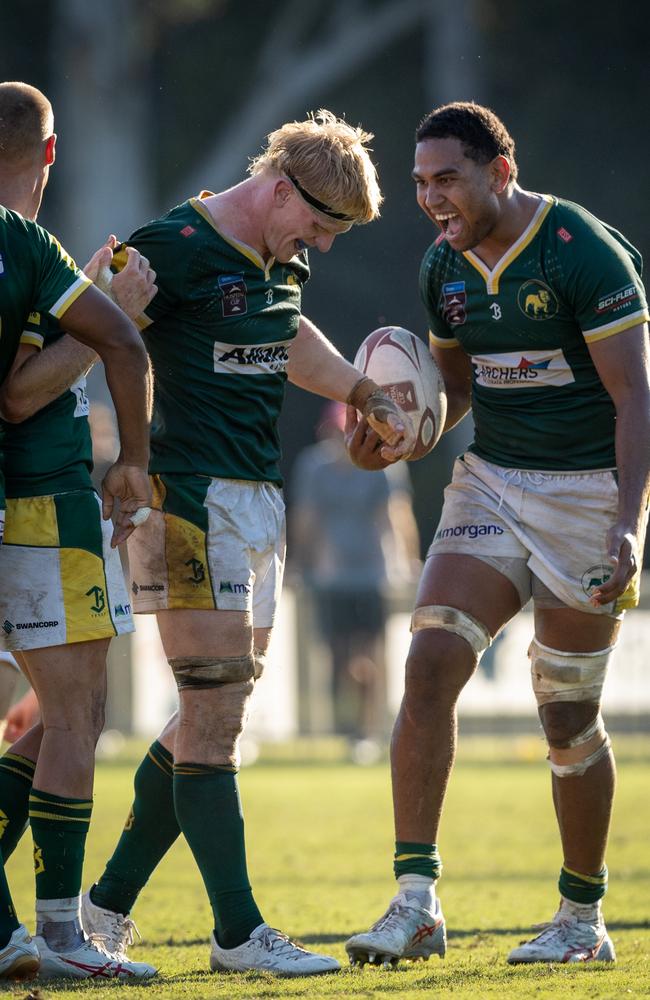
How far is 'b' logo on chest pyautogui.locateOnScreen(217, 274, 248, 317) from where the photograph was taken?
5.12 m

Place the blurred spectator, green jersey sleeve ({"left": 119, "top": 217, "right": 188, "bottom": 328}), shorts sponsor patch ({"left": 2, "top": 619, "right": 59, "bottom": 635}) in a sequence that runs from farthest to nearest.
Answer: the blurred spectator < green jersey sleeve ({"left": 119, "top": 217, "right": 188, "bottom": 328}) < shorts sponsor patch ({"left": 2, "top": 619, "right": 59, "bottom": 635})

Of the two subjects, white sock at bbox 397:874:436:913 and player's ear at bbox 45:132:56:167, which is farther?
white sock at bbox 397:874:436:913

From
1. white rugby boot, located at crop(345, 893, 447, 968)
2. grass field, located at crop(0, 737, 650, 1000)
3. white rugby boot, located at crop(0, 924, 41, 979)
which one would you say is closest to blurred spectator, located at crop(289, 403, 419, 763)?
grass field, located at crop(0, 737, 650, 1000)

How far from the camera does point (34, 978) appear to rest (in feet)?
14.8

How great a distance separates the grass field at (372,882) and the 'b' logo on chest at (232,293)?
6.39ft

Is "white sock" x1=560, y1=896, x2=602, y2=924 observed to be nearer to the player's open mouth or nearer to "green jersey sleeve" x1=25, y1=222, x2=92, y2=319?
the player's open mouth

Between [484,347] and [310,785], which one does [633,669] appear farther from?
[484,347]

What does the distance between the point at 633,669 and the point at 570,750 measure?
29.1 ft

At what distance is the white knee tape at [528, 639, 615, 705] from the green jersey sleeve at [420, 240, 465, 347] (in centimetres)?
116

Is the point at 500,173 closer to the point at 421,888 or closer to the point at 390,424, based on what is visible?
the point at 390,424

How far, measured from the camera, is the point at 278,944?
189 inches

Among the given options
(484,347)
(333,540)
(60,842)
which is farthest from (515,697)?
(60,842)

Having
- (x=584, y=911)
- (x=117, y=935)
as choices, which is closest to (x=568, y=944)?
(x=584, y=911)

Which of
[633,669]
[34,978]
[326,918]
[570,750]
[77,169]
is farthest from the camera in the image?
[77,169]
